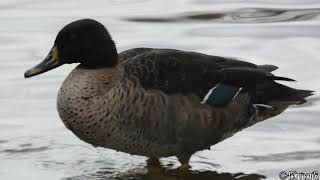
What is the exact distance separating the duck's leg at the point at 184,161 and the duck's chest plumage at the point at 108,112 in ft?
0.96

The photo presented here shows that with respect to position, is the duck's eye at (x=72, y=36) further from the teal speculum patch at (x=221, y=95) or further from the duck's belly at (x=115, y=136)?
the teal speculum patch at (x=221, y=95)

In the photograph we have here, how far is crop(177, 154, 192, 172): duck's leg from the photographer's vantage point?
8742 mm

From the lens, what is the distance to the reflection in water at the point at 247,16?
43.5ft

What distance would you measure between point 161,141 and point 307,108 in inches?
85.5

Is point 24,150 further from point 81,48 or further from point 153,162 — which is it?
point 81,48

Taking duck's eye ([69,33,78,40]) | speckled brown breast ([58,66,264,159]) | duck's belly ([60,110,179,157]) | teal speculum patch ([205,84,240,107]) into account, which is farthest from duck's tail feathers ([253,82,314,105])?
duck's eye ([69,33,78,40])

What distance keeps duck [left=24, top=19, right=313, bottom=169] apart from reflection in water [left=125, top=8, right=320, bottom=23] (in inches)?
167

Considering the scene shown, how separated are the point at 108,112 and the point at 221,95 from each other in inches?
40.6

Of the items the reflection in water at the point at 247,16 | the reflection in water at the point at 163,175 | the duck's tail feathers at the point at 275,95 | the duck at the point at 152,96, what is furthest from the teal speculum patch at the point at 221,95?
the reflection in water at the point at 247,16

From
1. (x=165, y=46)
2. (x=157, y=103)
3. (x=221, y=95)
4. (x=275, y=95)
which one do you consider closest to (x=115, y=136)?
(x=157, y=103)

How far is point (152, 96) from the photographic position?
837 centimetres

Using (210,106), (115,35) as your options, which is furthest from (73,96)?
(115,35)

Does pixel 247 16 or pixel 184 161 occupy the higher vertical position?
pixel 247 16

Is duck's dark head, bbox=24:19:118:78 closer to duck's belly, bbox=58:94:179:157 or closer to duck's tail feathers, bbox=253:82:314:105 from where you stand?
duck's belly, bbox=58:94:179:157
